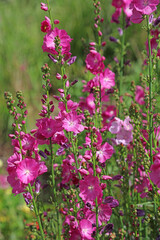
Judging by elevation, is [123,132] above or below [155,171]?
above

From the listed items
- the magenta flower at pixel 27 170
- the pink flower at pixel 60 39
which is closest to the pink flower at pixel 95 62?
the pink flower at pixel 60 39

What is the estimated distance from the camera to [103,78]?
6.58 ft

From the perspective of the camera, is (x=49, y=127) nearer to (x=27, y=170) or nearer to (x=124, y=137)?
(x=27, y=170)

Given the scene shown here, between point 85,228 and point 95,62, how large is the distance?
0.91 metres

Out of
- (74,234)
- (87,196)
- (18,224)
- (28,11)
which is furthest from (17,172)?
(28,11)

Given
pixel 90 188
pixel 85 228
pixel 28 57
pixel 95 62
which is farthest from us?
pixel 28 57

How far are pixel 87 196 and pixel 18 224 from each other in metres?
2.37

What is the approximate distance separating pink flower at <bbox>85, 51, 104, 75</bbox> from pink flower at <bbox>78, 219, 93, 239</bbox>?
0.85 m

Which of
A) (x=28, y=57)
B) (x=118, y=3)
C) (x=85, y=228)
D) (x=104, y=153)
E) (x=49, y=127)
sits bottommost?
(x=85, y=228)

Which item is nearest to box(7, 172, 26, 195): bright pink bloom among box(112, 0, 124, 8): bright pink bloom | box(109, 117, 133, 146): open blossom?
box(109, 117, 133, 146): open blossom

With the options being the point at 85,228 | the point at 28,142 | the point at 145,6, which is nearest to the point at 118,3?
the point at 145,6

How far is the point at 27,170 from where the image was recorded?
1.50m

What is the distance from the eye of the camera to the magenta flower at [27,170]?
147cm

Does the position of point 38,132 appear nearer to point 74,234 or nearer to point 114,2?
point 74,234
